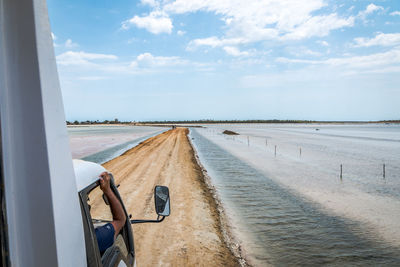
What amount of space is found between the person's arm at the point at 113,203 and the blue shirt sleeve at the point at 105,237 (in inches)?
1.7

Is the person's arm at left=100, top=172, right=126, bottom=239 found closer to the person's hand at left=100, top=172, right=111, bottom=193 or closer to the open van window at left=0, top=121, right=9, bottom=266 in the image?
the person's hand at left=100, top=172, right=111, bottom=193

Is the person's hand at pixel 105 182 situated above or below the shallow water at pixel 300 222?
above

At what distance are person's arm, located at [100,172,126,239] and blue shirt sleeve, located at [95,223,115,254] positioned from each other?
0.14 feet

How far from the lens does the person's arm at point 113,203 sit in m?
2.46

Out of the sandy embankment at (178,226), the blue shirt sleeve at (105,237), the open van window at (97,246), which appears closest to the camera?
the open van window at (97,246)

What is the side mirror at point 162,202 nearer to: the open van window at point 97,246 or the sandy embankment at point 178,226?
the open van window at point 97,246

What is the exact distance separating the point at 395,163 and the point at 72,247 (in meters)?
31.7

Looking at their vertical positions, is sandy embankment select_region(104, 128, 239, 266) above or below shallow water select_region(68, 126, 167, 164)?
above

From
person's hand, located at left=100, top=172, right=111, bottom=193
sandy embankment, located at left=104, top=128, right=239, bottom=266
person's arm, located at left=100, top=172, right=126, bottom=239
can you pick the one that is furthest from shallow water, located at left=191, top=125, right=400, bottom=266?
person's hand, located at left=100, top=172, right=111, bottom=193

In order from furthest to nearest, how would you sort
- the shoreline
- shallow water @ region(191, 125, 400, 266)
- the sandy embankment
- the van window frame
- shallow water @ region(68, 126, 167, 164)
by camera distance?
shallow water @ region(68, 126, 167, 164), shallow water @ region(191, 125, 400, 266), the shoreline, the sandy embankment, the van window frame

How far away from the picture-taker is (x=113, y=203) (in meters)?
2.49

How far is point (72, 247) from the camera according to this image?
148 centimetres

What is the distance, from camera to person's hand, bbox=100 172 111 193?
8.09 feet

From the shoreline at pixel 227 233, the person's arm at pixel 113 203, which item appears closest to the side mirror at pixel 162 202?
the person's arm at pixel 113 203
